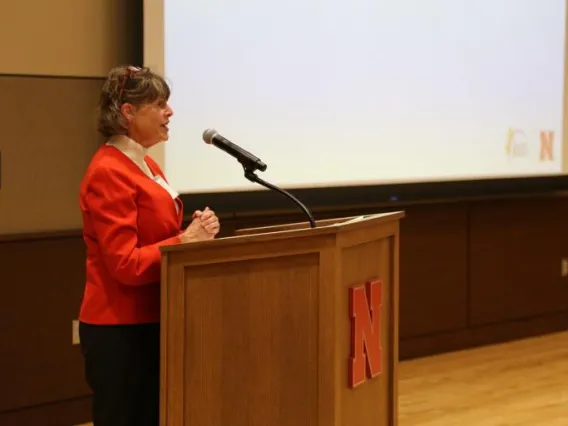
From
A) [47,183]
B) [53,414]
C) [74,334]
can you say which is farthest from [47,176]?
[53,414]

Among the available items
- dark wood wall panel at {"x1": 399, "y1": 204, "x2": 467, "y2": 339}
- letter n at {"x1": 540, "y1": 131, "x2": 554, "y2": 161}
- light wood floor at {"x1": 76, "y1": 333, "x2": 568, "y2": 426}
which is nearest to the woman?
light wood floor at {"x1": 76, "y1": 333, "x2": 568, "y2": 426}

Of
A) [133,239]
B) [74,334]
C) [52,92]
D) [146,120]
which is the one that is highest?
[52,92]

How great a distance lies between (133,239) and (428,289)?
3.23 metres

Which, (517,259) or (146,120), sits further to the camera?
(517,259)

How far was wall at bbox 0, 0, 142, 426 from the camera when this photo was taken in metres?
3.66

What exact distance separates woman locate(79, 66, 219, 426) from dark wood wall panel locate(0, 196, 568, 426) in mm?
1558

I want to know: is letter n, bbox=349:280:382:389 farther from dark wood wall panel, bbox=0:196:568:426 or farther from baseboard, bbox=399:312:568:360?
baseboard, bbox=399:312:568:360

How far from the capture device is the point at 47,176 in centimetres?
378

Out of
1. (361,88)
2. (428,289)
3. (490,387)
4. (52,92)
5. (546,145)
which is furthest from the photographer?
(546,145)

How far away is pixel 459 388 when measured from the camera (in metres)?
4.47

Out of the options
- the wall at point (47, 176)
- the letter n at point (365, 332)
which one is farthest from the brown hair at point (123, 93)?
the wall at point (47, 176)

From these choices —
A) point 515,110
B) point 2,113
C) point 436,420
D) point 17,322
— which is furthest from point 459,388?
point 2,113

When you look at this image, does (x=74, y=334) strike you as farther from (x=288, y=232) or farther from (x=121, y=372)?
(x=288, y=232)

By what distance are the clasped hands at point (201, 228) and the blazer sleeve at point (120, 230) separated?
0.07m
